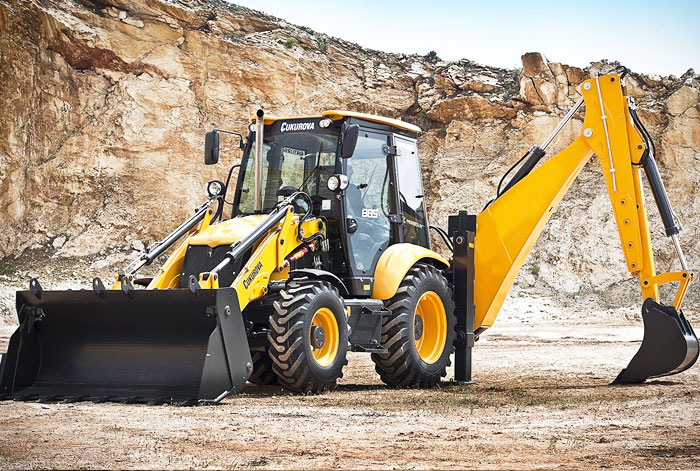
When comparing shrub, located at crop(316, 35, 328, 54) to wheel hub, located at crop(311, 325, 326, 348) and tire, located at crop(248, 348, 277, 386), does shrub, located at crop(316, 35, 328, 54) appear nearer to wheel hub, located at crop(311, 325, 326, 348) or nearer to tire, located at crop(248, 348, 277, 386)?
tire, located at crop(248, 348, 277, 386)

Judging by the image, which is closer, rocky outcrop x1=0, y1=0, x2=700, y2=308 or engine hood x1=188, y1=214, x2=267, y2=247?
engine hood x1=188, y1=214, x2=267, y2=247

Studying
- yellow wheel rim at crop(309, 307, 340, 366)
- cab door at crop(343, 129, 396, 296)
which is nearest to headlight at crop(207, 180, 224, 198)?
cab door at crop(343, 129, 396, 296)

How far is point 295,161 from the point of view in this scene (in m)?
10.0

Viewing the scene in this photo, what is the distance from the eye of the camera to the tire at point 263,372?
9.86 metres

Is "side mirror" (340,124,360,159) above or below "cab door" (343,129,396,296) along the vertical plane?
above

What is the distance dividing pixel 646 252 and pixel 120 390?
5840 mm

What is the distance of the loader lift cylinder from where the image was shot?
10.8 metres

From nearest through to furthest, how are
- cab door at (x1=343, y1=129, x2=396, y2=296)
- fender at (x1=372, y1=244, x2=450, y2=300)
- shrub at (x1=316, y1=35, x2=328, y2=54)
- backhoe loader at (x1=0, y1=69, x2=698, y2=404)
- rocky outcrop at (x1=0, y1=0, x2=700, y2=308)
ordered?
backhoe loader at (x1=0, y1=69, x2=698, y2=404), cab door at (x1=343, y1=129, x2=396, y2=296), fender at (x1=372, y1=244, x2=450, y2=300), rocky outcrop at (x1=0, y1=0, x2=700, y2=308), shrub at (x1=316, y1=35, x2=328, y2=54)

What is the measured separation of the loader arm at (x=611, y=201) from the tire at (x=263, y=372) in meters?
2.62

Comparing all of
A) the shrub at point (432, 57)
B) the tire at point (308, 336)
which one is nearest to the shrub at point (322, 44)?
the shrub at point (432, 57)

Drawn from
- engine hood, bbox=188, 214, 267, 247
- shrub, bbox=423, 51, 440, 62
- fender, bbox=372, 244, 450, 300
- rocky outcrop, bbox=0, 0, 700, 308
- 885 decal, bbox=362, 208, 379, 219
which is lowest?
fender, bbox=372, 244, 450, 300

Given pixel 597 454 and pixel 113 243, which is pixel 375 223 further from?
pixel 113 243

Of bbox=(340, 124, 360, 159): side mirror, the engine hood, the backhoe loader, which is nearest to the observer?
the backhoe loader

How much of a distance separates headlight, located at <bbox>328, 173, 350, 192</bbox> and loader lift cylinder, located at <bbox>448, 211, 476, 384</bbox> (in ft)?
6.30
